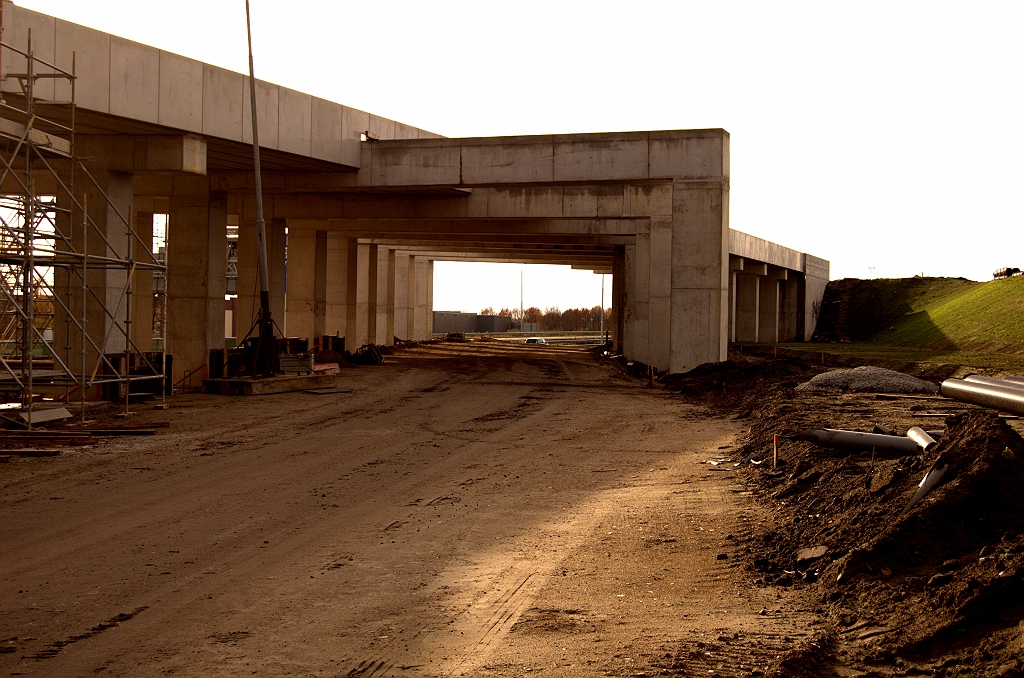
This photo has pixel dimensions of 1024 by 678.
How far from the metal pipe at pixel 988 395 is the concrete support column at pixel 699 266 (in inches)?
414

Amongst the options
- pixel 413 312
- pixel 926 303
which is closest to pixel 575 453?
pixel 413 312

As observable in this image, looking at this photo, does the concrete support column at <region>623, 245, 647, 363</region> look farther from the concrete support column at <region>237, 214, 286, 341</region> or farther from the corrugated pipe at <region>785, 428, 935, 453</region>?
the corrugated pipe at <region>785, 428, 935, 453</region>

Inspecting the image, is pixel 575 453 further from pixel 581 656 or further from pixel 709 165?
pixel 709 165

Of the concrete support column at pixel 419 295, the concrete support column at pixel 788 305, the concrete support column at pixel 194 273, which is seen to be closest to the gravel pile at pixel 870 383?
the concrete support column at pixel 194 273

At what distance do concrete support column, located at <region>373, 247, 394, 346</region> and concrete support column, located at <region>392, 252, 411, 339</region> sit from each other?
2.04 metres

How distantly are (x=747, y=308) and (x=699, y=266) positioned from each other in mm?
36415

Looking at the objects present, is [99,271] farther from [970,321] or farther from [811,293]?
[811,293]

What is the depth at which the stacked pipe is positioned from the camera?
43.9 ft

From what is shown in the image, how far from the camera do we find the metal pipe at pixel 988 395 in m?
13.3

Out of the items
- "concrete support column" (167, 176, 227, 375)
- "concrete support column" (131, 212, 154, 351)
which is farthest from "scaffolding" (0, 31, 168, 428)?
"concrete support column" (131, 212, 154, 351)

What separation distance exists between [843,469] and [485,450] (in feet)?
20.9

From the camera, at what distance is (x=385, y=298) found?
176ft

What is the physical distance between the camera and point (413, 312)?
60344 mm

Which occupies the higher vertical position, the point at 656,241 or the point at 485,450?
the point at 656,241
